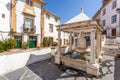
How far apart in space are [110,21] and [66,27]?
64.2 feet

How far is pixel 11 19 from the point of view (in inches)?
572

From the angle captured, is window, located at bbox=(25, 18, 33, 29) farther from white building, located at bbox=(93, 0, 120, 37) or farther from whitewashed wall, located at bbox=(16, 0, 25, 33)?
white building, located at bbox=(93, 0, 120, 37)

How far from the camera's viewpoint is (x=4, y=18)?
13711 mm

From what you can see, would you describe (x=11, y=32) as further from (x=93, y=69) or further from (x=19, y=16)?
(x=93, y=69)

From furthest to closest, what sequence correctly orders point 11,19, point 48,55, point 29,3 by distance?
1. point 29,3
2. point 11,19
3. point 48,55

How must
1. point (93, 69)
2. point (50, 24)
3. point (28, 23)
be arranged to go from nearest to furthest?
point (93, 69) → point (28, 23) → point (50, 24)

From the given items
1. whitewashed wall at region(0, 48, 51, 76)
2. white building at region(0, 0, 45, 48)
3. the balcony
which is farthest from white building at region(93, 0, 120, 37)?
whitewashed wall at region(0, 48, 51, 76)

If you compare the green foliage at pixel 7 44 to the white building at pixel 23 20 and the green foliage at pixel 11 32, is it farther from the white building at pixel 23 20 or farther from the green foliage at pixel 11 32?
the green foliage at pixel 11 32

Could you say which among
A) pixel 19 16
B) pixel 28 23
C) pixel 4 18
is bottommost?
pixel 28 23

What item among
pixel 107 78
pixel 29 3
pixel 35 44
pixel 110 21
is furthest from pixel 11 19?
pixel 110 21

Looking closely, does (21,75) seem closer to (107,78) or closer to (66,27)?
(66,27)

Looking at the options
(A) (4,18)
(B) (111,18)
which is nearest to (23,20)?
(A) (4,18)

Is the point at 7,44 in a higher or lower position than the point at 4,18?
lower

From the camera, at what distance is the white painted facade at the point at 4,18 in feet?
43.7
